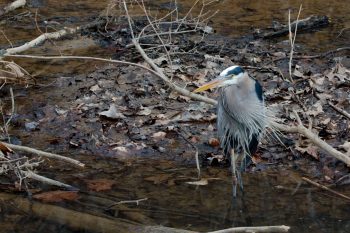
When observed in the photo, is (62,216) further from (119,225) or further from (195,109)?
(195,109)

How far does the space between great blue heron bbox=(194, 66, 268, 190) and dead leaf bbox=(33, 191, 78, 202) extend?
1.54m

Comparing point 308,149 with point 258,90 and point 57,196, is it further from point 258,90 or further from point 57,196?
point 57,196

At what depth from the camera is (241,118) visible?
6.61m

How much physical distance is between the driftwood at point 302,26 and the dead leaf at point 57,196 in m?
5.04

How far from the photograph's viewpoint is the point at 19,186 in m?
5.98

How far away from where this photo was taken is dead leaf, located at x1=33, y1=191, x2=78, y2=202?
19.3 ft

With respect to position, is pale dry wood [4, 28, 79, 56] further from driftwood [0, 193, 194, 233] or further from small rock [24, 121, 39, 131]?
driftwood [0, 193, 194, 233]

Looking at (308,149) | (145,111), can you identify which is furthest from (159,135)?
(308,149)

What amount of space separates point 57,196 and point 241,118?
6.32 feet

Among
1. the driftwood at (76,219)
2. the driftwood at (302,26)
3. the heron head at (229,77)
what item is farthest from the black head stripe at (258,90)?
the driftwood at (302,26)

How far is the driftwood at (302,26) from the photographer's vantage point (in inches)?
401

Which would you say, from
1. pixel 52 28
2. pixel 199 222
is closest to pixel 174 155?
pixel 199 222

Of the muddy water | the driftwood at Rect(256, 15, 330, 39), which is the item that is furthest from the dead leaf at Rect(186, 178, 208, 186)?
the driftwood at Rect(256, 15, 330, 39)

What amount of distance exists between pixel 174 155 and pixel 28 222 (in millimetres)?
1911
